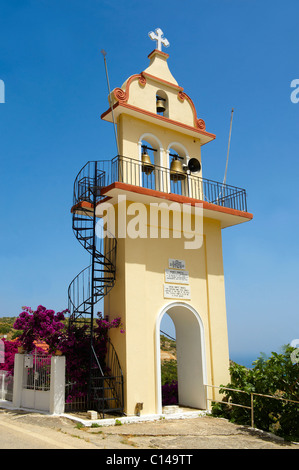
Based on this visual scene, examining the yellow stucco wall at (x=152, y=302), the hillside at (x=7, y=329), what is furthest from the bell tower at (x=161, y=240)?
the hillside at (x=7, y=329)

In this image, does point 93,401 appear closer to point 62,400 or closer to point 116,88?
point 62,400

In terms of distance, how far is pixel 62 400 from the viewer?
39.0 feet

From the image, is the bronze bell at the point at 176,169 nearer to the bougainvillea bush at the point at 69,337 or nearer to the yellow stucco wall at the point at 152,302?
the yellow stucco wall at the point at 152,302

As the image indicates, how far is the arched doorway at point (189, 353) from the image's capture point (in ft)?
44.7

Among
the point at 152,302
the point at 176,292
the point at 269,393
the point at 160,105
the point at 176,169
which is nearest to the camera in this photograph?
the point at 269,393

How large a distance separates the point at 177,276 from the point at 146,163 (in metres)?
3.77

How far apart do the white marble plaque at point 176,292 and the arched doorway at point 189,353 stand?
22cm

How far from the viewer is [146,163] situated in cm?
1377

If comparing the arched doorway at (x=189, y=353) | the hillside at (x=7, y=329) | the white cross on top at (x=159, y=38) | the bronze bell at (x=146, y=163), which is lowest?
the arched doorway at (x=189, y=353)

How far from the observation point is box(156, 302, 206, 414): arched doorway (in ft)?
44.7

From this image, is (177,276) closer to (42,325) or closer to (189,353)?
(189,353)

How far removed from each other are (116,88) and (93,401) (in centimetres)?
963

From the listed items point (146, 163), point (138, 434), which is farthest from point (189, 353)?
point (146, 163)
